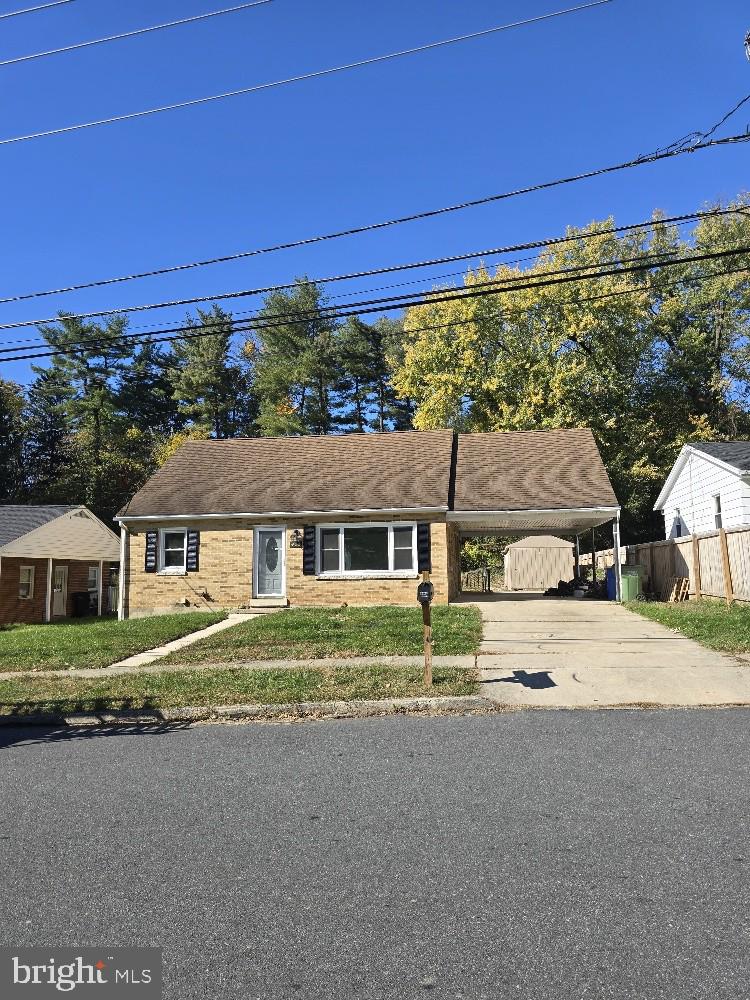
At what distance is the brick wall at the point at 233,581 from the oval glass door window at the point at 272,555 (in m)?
0.43

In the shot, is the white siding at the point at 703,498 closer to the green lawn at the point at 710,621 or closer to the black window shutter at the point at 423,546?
the green lawn at the point at 710,621

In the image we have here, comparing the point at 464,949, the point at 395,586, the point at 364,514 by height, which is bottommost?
the point at 464,949

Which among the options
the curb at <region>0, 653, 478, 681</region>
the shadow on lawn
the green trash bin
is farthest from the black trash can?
the shadow on lawn

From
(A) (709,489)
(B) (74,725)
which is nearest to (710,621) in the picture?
(A) (709,489)

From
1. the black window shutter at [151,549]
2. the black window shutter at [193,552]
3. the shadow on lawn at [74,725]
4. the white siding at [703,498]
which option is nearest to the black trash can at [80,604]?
the black window shutter at [151,549]

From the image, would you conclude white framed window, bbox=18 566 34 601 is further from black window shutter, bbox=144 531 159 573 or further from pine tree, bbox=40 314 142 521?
pine tree, bbox=40 314 142 521

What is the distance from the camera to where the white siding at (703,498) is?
21109 mm

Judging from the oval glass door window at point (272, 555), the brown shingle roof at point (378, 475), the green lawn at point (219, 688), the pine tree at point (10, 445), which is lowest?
the green lawn at point (219, 688)

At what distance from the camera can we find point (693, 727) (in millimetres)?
7215

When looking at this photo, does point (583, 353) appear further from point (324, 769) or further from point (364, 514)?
point (324, 769)

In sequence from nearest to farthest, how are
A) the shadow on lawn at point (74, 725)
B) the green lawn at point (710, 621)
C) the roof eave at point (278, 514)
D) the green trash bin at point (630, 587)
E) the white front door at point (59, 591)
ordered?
1. the shadow on lawn at point (74, 725)
2. the green lawn at point (710, 621)
3. the green trash bin at point (630, 587)
4. the roof eave at point (278, 514)
5. the white front door at point (59, 591)

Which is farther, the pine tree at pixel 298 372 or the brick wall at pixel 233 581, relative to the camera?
the pine tree at pixel 298 372

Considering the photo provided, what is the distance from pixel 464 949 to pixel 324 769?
300cm

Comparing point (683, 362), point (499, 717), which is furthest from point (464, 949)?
point (683, 362)
